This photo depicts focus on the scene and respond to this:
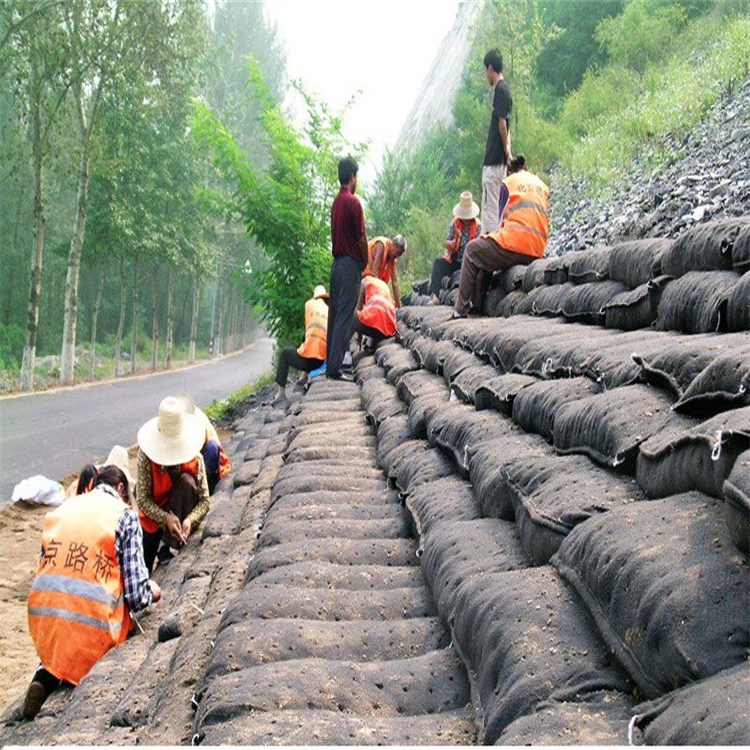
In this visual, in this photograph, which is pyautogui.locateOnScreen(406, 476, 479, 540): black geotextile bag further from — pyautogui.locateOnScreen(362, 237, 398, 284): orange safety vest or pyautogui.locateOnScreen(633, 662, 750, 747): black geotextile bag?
pyautogui.locateOnScreen(362, 237, 398, 284): orange safety vest

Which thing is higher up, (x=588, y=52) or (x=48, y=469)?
(x=588, y=52)

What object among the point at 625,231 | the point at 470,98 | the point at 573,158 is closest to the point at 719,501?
the point at 625,231

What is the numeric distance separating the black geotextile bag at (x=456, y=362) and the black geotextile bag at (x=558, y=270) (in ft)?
2.48

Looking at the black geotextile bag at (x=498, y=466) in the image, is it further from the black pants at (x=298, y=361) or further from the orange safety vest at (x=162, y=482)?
the black pants at (x=298, y=361)

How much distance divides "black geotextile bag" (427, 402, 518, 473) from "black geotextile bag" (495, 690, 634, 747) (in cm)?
133

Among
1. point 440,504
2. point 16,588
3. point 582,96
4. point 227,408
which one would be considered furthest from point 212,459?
point 582,96

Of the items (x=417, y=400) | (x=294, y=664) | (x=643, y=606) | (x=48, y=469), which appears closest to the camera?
(x=643, y=606)

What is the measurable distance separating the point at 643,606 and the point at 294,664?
2.67 feet

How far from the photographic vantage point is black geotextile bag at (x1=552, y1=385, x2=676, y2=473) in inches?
76.5

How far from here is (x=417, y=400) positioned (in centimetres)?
409

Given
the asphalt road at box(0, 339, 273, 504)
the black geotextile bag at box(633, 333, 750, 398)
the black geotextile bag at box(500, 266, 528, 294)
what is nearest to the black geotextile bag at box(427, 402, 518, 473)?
the black geotextile bag at box(633, 333, 750, 398)

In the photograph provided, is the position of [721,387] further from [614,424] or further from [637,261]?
[637,261]

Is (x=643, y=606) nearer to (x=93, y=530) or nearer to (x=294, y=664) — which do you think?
(x=294, y=664)

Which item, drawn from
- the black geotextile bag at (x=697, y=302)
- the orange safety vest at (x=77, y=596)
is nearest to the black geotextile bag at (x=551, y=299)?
the black geotextile bag at (x=697, y=302)
